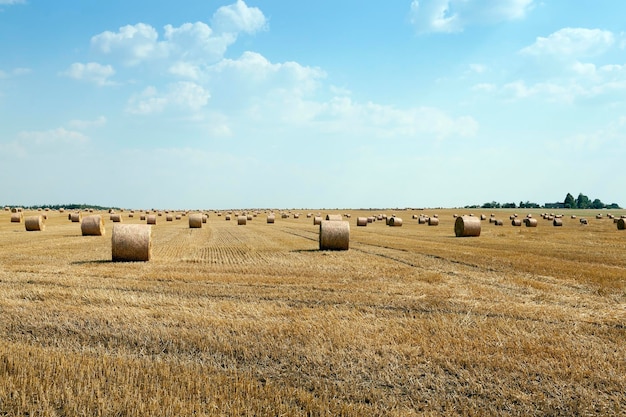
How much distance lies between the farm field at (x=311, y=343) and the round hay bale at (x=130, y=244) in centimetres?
304

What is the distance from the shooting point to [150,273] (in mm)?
15328

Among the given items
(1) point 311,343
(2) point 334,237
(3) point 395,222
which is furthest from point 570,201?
(1) point 311,343

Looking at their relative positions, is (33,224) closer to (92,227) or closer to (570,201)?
(92,227)

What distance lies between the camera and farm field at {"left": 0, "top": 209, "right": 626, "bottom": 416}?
19.9 ft

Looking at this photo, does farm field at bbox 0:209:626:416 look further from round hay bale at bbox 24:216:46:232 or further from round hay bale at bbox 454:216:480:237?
round hay bale at bbox 24:216:46:232

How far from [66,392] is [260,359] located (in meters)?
2.55

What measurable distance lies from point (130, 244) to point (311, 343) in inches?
Answer: 477

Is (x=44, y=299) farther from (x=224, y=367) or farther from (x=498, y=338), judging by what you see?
(x=498, y=338)

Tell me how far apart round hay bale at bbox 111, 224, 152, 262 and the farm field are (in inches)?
120

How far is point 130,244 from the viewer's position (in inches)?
721

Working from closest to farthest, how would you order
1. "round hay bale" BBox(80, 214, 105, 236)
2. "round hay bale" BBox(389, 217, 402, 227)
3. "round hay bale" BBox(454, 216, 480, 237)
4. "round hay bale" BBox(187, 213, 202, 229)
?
"round hay bale" BBox(80, 214, 105, 236), "round hay bale" BBox(454, 216, 480, 237), "round hay bale" BBox(187, 213, 202, 229), "round hay bale" BBox(389, 217, 402, 227)

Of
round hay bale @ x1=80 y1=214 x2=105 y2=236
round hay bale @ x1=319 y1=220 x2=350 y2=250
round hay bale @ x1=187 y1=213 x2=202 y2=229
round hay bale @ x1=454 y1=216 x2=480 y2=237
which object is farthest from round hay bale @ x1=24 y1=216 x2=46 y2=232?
round hay bale @ x1=454 y1=216 x2=480 y2=237

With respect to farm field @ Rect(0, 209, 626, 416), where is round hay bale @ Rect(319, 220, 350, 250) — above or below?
above

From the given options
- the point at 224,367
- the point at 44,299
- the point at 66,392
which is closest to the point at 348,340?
the point at 224,367
